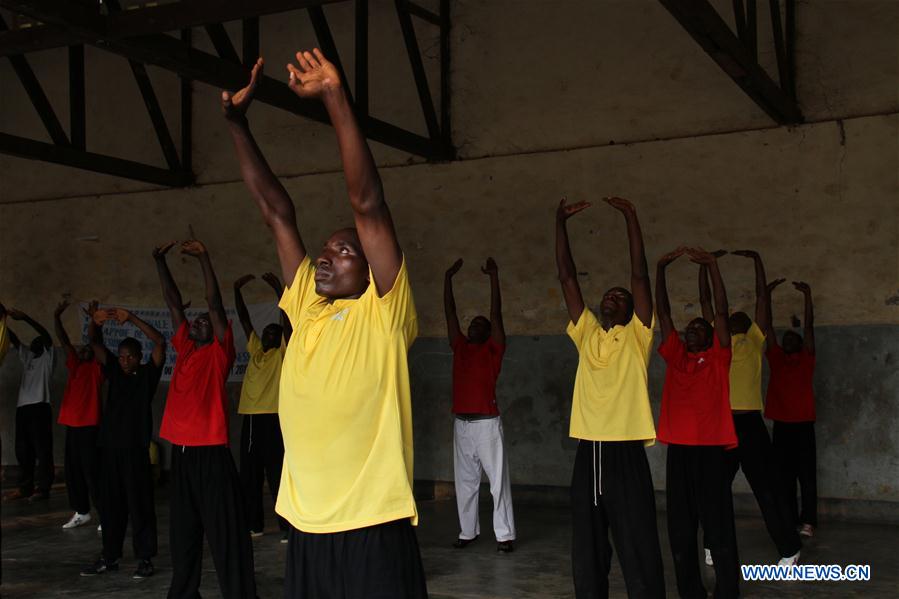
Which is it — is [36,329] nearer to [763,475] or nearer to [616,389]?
[616,389]

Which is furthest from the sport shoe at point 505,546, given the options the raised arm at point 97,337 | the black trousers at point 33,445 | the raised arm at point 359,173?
the black trousers at point 33,445

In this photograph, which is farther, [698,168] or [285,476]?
[698,168]

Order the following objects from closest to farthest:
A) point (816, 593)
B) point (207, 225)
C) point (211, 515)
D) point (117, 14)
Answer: point (211, 515), point (816, 593), point (117, 14), point (207, 225)

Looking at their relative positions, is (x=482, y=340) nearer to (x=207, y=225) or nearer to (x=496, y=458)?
(x=496, y=458)

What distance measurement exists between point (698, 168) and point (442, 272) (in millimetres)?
2601

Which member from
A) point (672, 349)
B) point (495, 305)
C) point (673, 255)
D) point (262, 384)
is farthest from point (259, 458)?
point (673, 255)

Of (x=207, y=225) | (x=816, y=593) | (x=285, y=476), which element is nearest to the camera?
(x=285, y=476)

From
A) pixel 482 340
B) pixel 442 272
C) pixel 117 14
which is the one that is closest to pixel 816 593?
pixel 482 340

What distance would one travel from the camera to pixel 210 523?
17.1 feet

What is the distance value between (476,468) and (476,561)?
33.0 inches

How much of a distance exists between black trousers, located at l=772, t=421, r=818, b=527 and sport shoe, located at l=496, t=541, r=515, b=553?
7.08 ft

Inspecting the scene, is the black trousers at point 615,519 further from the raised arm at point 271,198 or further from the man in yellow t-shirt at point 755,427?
the raised arm at point 271,198

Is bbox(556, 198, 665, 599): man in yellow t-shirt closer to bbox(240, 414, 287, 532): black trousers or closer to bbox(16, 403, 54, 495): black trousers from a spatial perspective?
bbox(240, 414, 287, 532): black trousers

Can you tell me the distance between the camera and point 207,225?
10625mm
